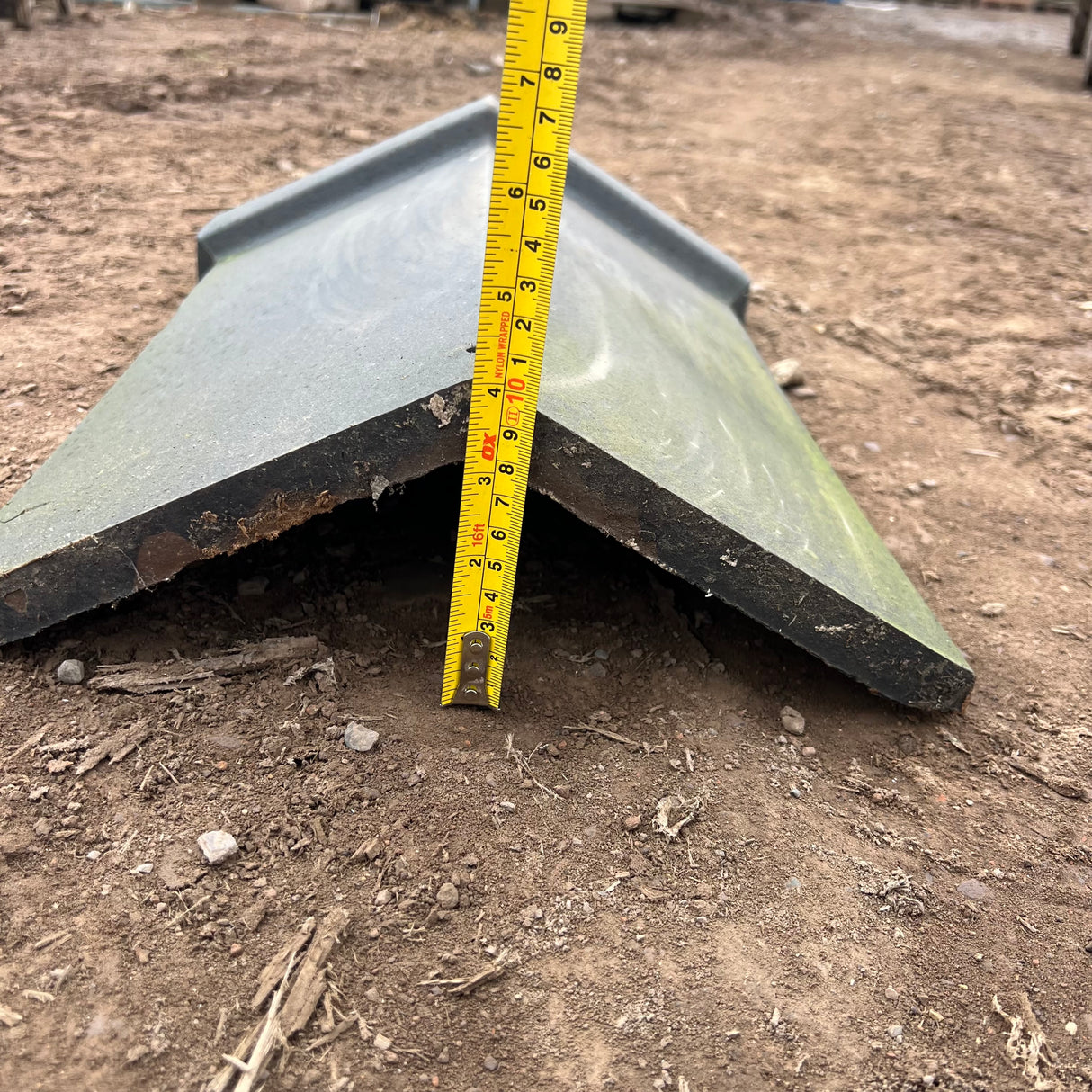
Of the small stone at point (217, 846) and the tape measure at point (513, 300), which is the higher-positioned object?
the tape measure at point (513, 300)

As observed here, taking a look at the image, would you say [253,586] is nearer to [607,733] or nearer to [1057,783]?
[607,733]

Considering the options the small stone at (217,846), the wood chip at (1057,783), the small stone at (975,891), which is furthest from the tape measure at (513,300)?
the wood chip at (1057,783)

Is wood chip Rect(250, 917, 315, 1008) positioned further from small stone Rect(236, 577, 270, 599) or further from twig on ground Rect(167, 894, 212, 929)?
small stone Rect(236, 577, 270, 599)

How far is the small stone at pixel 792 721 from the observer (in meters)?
2.69

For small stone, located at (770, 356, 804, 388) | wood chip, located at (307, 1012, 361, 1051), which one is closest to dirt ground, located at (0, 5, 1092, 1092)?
wood chip, located at (307, 1012, 361, 1051)

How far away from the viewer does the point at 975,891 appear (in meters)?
2.39

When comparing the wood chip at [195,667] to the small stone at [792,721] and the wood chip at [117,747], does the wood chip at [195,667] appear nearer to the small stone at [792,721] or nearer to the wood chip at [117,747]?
the wood chip at [117,747]

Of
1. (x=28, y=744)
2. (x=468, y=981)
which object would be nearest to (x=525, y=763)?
(x=468, y=981)

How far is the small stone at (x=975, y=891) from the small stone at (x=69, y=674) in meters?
2.18

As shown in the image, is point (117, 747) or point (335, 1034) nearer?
point (335, 1034)

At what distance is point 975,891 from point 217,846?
1738 mm

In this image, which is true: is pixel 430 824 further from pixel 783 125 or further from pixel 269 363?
pixel 783 125

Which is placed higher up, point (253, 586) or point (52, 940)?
point (253, 586)

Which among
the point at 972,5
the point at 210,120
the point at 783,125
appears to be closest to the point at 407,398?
the point at 210,120
